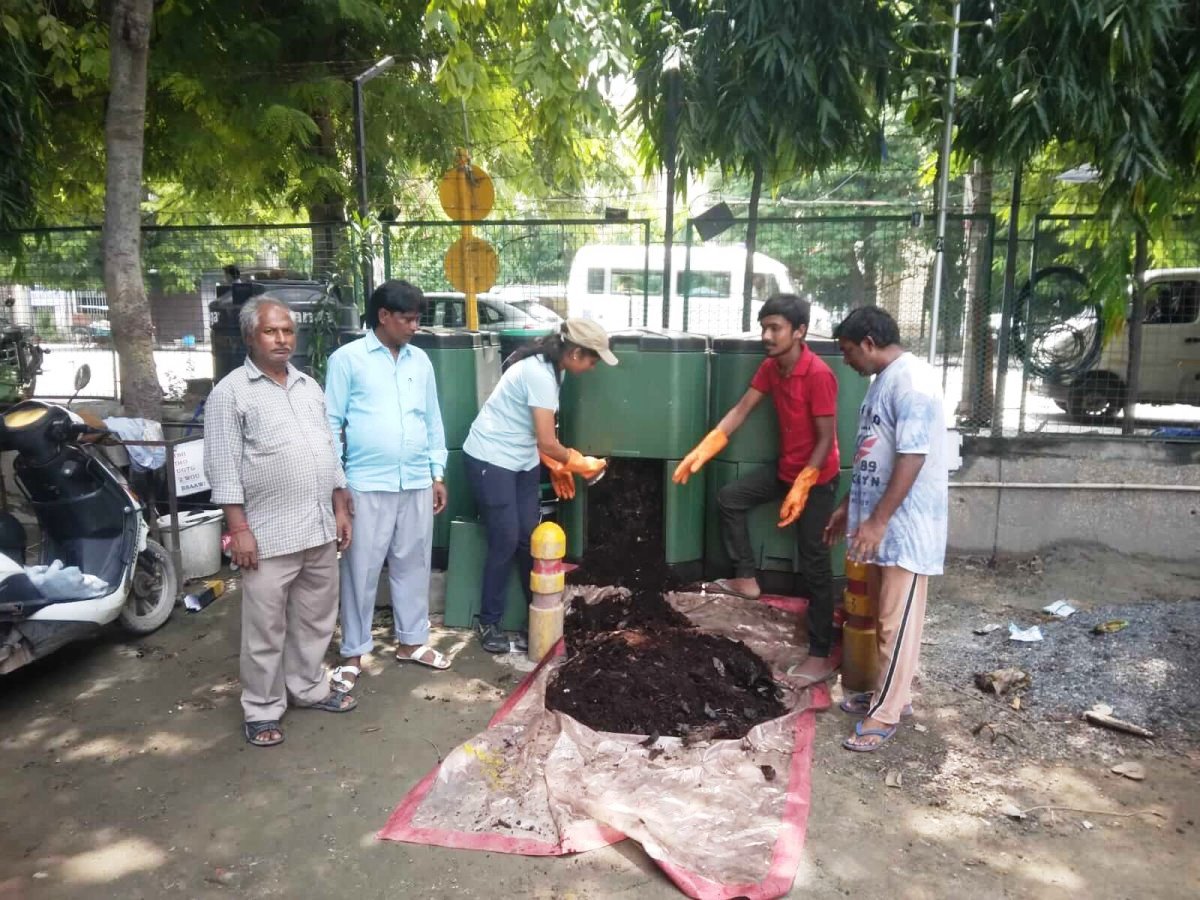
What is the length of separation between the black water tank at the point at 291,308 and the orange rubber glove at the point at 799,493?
12.7 feet

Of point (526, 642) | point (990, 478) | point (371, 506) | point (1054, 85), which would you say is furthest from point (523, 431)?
point (1054, 85)

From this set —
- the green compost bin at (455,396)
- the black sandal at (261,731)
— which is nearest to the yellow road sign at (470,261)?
the green compost bin at (455,396)

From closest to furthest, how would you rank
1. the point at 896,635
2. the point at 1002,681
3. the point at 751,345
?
the point at 896,635 < the point at 1002,681 < the point at 751,345

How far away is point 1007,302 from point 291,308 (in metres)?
5.33

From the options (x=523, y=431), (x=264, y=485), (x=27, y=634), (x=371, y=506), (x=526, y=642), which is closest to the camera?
(x=264, y=485)

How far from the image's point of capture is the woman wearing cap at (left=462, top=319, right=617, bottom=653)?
4199 mm

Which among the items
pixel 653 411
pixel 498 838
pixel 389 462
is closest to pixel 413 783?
pixel 498 838

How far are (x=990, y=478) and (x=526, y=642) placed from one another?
3634mm

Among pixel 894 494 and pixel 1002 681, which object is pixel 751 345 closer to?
pixel 894 494

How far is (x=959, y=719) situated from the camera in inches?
152

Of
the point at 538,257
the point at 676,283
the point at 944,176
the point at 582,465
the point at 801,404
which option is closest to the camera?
the point at 801,404

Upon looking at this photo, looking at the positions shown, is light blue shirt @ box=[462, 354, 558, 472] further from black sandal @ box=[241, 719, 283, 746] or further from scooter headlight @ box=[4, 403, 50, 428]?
scooter headlight @ box=[4, 403, 50, 428]

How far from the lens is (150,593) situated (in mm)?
4801

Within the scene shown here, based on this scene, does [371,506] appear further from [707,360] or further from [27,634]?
[707,360]
